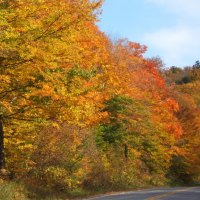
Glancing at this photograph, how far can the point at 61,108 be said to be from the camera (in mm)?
13695

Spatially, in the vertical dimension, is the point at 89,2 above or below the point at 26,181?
above

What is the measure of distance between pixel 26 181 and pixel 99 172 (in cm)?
903

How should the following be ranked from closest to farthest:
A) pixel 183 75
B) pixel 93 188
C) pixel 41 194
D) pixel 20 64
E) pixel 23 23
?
pixel 23 23, pixel 20 64, pixel 41 194, pixel 93 188, pixel 183 75

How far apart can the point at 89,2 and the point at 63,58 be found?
1.99m

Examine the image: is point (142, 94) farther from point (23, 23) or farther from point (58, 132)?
point (23, 23)

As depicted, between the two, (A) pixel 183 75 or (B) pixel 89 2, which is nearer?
(B) pixel 89 2

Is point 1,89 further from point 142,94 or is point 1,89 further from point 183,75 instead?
point 183,75

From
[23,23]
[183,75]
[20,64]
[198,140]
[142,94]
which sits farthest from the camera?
[183,75]

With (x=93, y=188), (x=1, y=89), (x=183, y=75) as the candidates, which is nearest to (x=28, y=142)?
(x=1, y=89)

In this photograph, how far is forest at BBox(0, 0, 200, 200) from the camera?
40.4ft

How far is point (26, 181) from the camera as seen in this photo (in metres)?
18.1

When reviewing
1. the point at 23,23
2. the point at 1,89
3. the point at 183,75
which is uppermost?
the point at 183,75

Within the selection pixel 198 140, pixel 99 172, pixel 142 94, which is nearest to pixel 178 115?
pixel 198 140

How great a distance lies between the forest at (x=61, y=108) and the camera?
1232 centimetres
